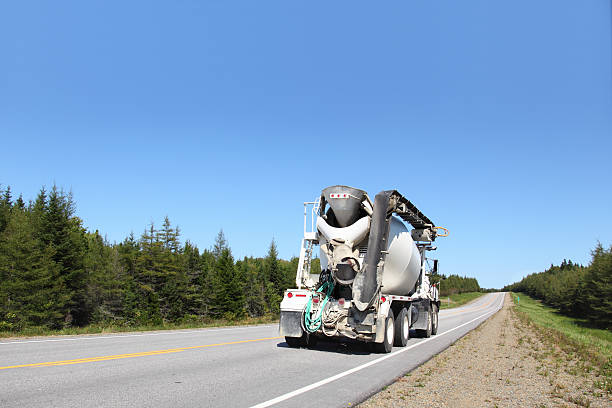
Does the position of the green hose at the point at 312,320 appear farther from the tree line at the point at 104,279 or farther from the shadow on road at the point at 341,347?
the tree line at the point at 104,279

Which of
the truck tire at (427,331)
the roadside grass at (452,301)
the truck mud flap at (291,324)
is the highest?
the truck mud flap at (291,324)

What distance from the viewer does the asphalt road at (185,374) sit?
5.41 m

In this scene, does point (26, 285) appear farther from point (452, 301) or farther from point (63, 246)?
point (452, 301)

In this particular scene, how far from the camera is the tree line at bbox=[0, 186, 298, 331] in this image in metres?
35.4

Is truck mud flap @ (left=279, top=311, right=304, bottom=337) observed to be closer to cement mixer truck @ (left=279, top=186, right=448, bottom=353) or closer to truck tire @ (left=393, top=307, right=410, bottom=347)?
cement mixer truck @ (left=279, top=186, right=448, bottom=353)

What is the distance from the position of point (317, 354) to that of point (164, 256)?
1888 inches

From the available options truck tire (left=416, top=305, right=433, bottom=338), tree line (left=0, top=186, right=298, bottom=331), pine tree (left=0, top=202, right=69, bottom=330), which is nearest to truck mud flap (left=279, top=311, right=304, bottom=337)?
truck tire (left=416, top=305, right=433, bottom=338)

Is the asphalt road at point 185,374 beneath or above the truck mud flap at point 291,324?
beneath

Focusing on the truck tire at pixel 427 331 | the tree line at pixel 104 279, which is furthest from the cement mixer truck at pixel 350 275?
the tree line at pixel 104 279

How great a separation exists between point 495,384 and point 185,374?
18.4 feet

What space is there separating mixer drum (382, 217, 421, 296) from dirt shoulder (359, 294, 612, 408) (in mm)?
2443

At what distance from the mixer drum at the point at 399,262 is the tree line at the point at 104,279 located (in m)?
29.1

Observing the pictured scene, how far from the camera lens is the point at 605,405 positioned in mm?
6168

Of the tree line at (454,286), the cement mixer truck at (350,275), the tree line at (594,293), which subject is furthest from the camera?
the tree line at (454,286)
